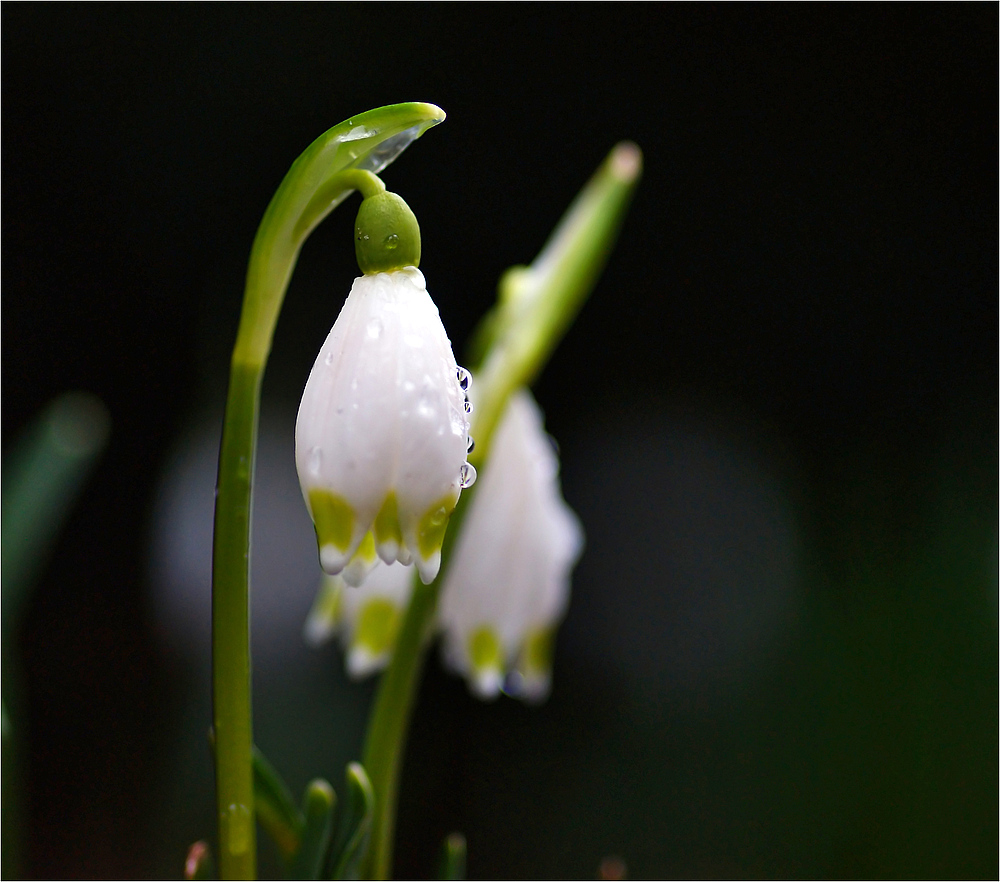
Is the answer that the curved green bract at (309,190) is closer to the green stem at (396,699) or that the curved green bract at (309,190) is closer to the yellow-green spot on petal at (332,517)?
the yellow-green spot on petal at (332,517)

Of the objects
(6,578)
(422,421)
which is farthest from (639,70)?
(422,421)

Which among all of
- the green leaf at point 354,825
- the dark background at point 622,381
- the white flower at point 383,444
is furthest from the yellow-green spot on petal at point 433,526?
the dark background at point 622,381

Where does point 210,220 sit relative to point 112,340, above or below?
above

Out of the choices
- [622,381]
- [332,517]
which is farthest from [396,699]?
[622,381]


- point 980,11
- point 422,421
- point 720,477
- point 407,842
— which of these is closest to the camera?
point 422,421

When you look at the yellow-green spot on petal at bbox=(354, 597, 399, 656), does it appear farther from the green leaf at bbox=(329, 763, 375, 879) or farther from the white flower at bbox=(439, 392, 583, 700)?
the green leaf at bbox=(329, 763, 375, 879)

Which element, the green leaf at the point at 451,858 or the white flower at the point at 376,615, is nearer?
the green leaf at the point at 451,858

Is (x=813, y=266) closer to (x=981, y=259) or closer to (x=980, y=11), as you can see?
(x=981, y=259)
